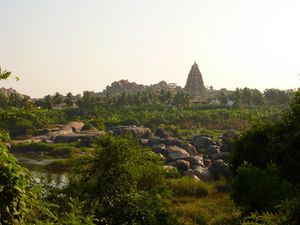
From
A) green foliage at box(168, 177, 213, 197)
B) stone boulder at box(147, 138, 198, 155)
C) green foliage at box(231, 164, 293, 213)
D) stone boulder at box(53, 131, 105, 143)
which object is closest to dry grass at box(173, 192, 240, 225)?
green foliage at box(168, 177, 213, 197)

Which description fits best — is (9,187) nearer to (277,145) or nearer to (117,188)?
(117,188)

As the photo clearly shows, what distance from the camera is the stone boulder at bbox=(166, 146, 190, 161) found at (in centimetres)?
5978

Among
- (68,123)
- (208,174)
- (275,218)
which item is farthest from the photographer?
(68,123)

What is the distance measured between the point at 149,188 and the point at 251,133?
34.0ft

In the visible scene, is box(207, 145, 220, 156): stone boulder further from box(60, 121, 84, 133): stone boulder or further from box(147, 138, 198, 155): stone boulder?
box(60, 121, 84, 133): stone boulder

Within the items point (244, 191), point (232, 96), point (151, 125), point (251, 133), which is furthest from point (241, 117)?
point (244, 191)

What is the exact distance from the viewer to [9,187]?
624 cm

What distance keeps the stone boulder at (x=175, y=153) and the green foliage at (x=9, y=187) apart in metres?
52.5

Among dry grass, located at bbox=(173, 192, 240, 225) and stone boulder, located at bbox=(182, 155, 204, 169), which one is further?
stone boulder, located at bbox=(182, 155, 204, 169)

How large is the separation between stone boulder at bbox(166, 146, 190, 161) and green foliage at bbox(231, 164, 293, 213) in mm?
37368

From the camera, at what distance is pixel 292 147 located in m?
23.8

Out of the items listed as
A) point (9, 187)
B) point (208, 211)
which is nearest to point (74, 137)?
point (208, 211)

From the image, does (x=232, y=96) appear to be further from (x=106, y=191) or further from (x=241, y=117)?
(x=106, y=191)

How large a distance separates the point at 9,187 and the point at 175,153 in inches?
2202
